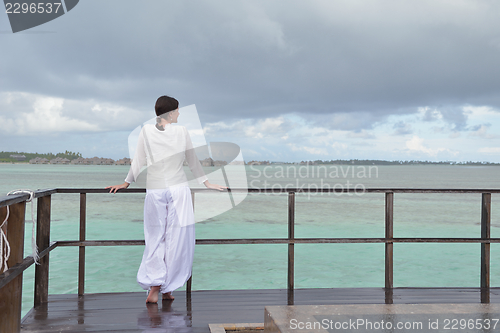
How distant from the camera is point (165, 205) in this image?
3.07 m

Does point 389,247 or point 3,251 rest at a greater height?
point 3,251

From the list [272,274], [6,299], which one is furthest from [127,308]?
[272,274]

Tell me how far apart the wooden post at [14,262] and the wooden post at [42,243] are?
589mm

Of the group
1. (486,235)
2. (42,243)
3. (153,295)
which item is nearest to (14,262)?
(42,243)

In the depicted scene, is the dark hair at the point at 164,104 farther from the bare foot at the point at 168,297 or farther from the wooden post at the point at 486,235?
the wooden post at the point at 486,235

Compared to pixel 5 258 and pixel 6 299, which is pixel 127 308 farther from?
pixel 5 258

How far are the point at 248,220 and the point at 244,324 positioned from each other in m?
24.9

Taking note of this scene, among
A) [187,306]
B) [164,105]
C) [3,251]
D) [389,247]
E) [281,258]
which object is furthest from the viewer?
[281,258]

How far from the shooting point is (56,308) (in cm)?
286

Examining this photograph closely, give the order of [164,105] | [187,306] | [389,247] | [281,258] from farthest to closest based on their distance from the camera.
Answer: [281,258] < [389,247] < [164,105] < [187,306]

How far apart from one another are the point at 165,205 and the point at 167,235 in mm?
235

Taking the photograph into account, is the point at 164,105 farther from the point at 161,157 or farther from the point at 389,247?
the point at 389,247

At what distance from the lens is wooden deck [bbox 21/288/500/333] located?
2.53 metres

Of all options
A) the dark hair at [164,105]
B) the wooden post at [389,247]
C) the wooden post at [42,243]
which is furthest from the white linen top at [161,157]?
the wooden post at [389,247]
